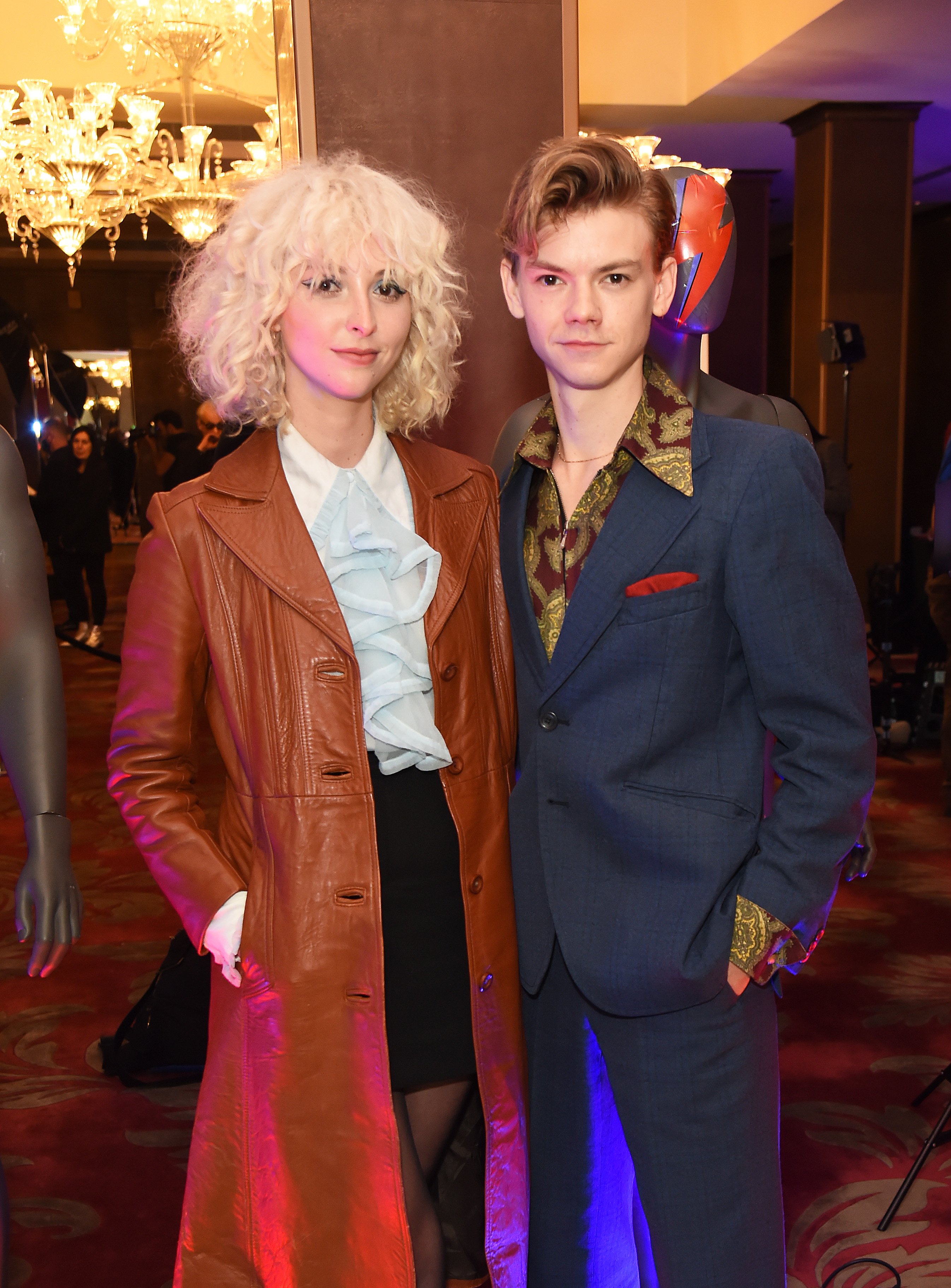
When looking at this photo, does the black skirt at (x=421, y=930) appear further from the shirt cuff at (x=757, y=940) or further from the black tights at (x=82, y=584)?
the black tights at (x=82, y=584)

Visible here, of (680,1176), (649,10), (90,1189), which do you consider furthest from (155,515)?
(649,10)

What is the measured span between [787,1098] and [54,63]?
21.9 ft

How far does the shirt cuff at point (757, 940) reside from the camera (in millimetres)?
1392

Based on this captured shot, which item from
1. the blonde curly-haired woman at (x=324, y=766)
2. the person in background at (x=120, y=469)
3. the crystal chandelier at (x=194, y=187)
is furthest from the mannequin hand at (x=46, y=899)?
the person in background at (x=120, y=469)

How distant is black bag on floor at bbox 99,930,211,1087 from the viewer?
2844 mm

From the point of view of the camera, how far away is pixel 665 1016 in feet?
4.69

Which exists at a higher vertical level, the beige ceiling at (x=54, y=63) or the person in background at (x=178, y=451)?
the beige ceiling at (x=54, y=63)

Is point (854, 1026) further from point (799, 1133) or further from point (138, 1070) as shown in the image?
point (138, 1070)

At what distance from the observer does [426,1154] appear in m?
1.65

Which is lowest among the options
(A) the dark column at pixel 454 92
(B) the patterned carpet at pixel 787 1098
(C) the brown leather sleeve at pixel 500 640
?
(B) the patterned carpet at pixel 787 1098

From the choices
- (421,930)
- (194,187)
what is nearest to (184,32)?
(194,187)

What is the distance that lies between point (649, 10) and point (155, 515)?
7186mm

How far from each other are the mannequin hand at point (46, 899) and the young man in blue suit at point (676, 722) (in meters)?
0.62

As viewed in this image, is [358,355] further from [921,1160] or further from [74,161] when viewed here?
[74,161]
